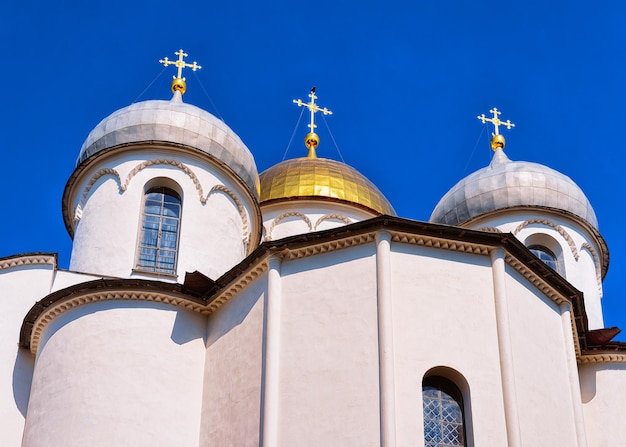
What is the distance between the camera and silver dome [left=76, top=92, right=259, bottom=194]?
59.7ft

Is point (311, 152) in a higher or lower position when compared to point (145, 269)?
higher

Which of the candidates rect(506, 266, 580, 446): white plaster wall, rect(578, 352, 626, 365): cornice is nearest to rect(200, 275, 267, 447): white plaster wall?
rect(506, 266, 580, 446): white plaster wall

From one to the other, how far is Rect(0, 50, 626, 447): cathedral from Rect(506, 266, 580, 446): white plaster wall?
0.03 metres

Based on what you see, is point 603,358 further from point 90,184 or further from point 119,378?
point 90,184

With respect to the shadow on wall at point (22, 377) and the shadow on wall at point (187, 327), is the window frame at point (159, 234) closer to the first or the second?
the shadow on wall at point (187, 327)

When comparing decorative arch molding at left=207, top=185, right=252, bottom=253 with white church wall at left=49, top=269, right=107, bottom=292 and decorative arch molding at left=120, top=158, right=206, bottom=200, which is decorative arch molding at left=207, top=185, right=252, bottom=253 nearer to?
decorative arch molding at left=120, top=158, right=206, bottom=200

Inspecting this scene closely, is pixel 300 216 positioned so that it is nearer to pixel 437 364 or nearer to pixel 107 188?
pixel 107 188

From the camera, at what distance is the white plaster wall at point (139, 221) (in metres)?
17.2

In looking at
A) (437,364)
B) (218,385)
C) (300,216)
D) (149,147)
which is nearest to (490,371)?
(437,364)

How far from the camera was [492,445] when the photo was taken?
12727mm

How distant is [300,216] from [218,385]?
841cm

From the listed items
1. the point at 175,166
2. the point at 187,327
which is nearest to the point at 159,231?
the point at 175,166

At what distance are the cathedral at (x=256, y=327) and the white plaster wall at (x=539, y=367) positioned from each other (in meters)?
0.03

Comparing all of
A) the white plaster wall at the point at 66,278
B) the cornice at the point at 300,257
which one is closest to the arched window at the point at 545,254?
the cornice at the point at 300,257
